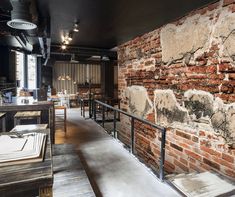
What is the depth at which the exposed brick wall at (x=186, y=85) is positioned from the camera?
217 centimetres

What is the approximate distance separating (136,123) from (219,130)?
2059 millimetres

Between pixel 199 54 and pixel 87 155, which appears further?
pixel 87 155

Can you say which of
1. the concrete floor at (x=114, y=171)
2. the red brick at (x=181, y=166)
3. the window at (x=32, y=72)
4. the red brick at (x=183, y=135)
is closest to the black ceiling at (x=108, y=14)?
the red brick at (x=183, y=135)

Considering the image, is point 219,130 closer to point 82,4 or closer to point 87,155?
point 87,155

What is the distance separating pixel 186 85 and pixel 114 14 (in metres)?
1.37

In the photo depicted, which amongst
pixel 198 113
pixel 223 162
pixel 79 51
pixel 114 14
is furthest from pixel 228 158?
pixel 79 51

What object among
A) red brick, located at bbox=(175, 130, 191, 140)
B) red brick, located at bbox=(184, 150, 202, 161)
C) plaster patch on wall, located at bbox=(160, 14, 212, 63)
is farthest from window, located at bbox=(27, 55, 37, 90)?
red brick, located at bbox=(184, 150, 202, 161)

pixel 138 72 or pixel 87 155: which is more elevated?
pixel 138 72

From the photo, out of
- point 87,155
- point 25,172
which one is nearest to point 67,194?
point 25,172

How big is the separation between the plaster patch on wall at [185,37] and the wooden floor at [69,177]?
6.38ft

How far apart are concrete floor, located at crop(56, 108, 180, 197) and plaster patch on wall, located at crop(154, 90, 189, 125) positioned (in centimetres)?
80

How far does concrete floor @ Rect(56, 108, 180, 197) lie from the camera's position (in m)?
1.91

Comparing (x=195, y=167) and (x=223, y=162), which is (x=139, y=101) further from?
(x=223, y=162)

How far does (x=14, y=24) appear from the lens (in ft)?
7.15
